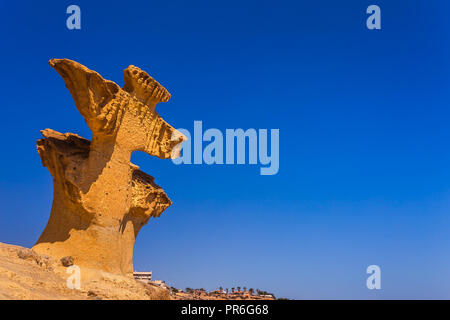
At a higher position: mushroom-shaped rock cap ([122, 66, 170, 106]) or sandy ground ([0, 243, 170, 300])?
mushroom-shaped rock cap ([122, 66, 170, 106])

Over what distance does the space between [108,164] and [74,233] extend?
303cm

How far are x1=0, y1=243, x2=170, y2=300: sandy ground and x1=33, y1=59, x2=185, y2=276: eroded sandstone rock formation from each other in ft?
3.26

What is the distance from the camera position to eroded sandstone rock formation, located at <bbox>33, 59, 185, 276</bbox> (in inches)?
606

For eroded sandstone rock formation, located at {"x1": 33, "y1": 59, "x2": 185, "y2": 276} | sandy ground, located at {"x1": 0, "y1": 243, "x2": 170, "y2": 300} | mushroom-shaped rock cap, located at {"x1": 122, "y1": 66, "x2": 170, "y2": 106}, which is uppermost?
mushroom-shaped rock cap, located at {"x1": 122, "y1": 66, "x2": 170, "y2": 106}

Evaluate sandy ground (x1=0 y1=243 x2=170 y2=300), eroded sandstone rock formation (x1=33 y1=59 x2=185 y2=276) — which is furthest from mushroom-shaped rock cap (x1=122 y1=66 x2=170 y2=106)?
sandy ground (x1=0 y1=243 x2=170 y2=300)

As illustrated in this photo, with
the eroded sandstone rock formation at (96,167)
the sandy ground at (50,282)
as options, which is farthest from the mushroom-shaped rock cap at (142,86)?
the sandy ground at (50,282)

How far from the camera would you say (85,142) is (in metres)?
17.3

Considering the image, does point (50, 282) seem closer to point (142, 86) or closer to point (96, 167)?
point (96, 167)

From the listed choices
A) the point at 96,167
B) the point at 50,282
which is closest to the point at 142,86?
the point at 96,167

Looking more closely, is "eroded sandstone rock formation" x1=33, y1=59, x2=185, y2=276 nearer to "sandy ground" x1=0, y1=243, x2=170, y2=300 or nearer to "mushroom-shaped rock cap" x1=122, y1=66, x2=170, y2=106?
"mushroom-shaped rock cap" x1=122, y1=66, x2=170, y2=106

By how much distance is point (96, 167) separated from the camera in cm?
1605
